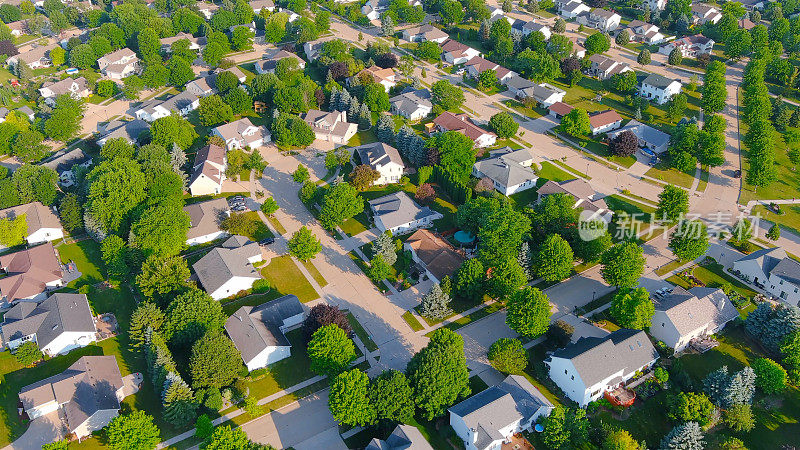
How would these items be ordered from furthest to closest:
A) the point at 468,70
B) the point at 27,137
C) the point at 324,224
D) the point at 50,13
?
the point at 50,13 → the point at 468,70 → the point at 27,137 → the point at 324,224

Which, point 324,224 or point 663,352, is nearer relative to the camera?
point 663,352

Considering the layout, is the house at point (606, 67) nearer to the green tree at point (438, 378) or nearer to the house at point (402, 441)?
the green tree at point (438, 378)

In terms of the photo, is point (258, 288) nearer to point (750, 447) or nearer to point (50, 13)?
point (750, 447)

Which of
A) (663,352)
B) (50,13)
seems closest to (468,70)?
(663,352)

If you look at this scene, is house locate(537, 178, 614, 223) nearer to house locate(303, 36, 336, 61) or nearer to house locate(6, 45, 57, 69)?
house locate(303, 36, 336, 61)

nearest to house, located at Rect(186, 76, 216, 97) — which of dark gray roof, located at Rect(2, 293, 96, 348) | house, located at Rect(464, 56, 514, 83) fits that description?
house, located at Rect(464, 56, 514, 83)

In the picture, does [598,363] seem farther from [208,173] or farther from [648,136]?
[208,173]

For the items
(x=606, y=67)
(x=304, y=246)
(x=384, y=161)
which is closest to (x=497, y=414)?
(x=304, y=246)
